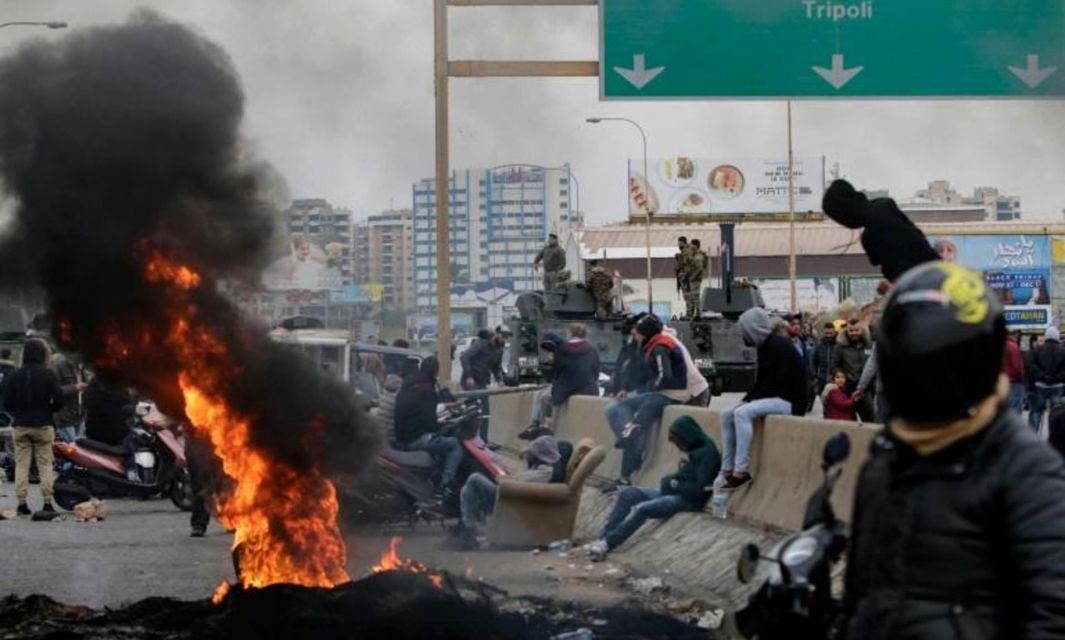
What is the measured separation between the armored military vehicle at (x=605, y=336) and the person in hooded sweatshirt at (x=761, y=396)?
18.9 metres

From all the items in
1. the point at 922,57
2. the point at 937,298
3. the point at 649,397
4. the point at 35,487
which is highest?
the point at 922,57

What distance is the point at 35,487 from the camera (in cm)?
2180

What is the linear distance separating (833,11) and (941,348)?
15.3 metres

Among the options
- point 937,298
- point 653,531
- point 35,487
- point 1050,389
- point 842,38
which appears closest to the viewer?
point 937,298

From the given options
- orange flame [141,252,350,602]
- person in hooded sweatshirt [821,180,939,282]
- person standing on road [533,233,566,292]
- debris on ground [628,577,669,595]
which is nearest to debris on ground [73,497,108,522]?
orange flame [141,252,350,602]

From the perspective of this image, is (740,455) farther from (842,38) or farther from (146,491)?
(146,491)

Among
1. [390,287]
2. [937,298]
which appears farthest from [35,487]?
[937,298]

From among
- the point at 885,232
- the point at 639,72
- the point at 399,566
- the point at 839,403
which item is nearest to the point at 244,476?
the point at 399,566

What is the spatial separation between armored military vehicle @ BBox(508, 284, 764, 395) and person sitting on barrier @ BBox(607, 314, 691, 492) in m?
15.3

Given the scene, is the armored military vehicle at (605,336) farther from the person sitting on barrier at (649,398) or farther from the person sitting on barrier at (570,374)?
the person sitting on barrier at (649,398)

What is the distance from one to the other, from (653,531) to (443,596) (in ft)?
14.6

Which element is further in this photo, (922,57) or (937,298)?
(922,57)

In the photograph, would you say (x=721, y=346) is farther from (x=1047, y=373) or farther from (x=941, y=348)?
(x=941, y=348)

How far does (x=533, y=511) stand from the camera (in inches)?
→ 578
